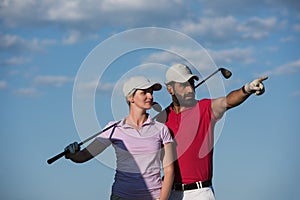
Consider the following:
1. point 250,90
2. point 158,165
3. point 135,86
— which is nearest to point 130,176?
point 158,165

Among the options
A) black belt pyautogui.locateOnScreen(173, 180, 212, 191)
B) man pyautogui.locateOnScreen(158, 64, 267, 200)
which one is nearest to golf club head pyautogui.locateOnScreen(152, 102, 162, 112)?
man pyautogui.locateOnScreen(158, 64, 267, 200)

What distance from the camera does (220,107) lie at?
28.4 ft

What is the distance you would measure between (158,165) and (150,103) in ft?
2.24

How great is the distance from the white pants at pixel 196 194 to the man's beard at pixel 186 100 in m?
1.00

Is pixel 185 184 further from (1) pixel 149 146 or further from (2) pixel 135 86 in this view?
(2) pixel 135 86

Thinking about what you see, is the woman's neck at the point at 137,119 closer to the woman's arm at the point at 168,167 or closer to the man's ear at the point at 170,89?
the woman's arm at the point at 168,167

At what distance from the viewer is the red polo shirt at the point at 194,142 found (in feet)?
28.2

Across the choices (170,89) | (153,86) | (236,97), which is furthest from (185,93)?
(236,97)

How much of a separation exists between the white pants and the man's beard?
100cm

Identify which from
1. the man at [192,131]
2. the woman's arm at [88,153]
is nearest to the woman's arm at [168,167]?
the man at [192,131]

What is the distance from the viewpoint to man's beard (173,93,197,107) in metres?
8.80

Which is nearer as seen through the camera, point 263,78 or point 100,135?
point 263,78

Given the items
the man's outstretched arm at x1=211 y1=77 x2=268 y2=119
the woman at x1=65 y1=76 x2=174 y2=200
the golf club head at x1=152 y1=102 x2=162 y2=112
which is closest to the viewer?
the man's outstretched arm at x1=211 y1=77 x2=268 y2=119

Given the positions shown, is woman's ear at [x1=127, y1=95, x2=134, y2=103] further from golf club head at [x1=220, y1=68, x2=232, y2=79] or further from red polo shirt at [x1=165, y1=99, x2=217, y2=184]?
golf club head at [x1=220, y1=68, x2=232, y2=79]
